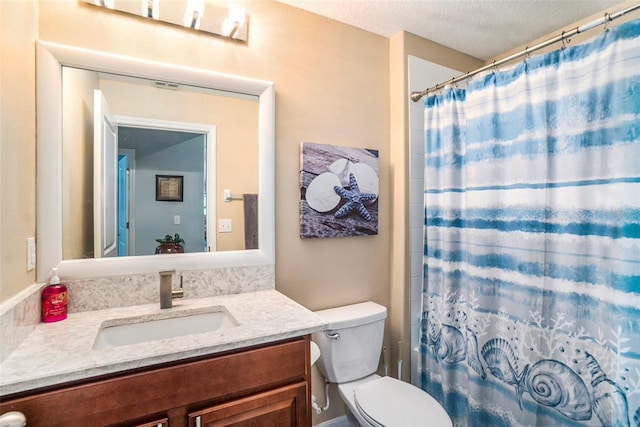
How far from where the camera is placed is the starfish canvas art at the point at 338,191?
173 cm

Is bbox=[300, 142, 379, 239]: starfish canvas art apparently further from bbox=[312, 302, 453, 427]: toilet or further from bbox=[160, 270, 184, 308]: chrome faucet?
bbox=[160, 270, 184, 308]: chrome faucet

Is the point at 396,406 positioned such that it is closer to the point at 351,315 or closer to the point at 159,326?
the point at 351,315

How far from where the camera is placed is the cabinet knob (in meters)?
0.74

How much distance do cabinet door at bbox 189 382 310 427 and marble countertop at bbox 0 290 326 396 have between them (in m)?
0.18

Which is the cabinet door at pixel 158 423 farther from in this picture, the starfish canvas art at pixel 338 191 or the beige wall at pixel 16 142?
the starfish canvas art at pixel 338 191

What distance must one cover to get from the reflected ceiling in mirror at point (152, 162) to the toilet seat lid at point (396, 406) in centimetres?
93

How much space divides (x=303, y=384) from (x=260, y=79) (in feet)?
4.52

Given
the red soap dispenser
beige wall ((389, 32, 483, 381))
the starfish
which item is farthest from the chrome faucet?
beige wall ((389, 32, 483, 381))

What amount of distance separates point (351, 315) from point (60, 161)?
1.45 m

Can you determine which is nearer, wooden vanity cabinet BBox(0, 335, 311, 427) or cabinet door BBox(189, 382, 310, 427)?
A: wooden vanity cabinet BBox(0, 335, 311, 427)

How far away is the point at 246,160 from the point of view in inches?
63.0

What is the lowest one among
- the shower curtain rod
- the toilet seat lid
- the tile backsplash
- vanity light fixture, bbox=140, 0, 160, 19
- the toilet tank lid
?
the toilet seat lid

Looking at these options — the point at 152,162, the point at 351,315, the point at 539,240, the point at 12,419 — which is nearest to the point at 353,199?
the point at 351,315

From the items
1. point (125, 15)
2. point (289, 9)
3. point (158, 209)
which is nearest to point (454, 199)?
point (289, 9)
